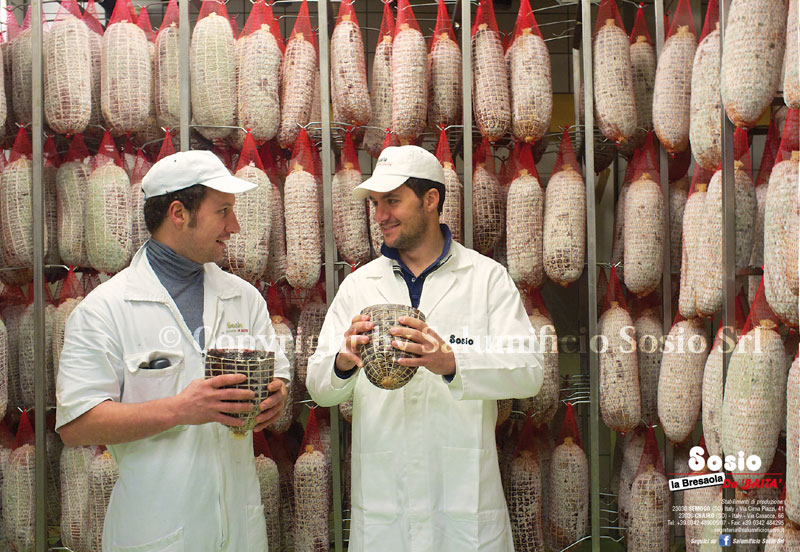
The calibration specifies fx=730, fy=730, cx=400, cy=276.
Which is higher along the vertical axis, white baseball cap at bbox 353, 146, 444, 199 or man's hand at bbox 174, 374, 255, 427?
white baseball cap at bbox 353, 146, 444, 199

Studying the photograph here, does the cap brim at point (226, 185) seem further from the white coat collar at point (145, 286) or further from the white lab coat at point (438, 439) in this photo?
the white lab coat at point (438, 439)

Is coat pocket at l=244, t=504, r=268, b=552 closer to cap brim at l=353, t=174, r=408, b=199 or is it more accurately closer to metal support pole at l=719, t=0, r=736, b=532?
cap brim at l=353, t=174, r=408, b=199

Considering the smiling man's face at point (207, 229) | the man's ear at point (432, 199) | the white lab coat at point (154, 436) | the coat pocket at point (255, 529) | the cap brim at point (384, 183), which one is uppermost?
the cap brim at point (384, 183)

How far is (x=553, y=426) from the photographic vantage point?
3.24 metres

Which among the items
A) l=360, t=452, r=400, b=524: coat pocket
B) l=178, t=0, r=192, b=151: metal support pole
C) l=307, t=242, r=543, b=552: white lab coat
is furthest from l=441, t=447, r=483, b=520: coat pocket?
l=178, t=0, r=192, b=151: metal support pole

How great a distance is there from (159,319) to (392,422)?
0.76 metres

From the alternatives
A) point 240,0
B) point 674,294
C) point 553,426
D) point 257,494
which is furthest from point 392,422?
point 240,0

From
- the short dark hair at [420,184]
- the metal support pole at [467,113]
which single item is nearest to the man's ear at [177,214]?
the short dark hair at [420,184]

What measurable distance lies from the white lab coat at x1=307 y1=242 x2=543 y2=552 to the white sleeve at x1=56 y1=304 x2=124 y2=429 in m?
0.59

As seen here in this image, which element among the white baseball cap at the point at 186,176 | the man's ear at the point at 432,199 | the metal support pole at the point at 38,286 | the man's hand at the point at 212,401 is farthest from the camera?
the metal support pole at the point at 38,286

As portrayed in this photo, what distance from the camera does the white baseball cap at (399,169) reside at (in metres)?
2.34

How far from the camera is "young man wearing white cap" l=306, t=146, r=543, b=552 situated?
219 centimetres

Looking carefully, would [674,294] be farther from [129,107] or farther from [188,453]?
[129,107]

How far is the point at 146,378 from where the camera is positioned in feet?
6.48
